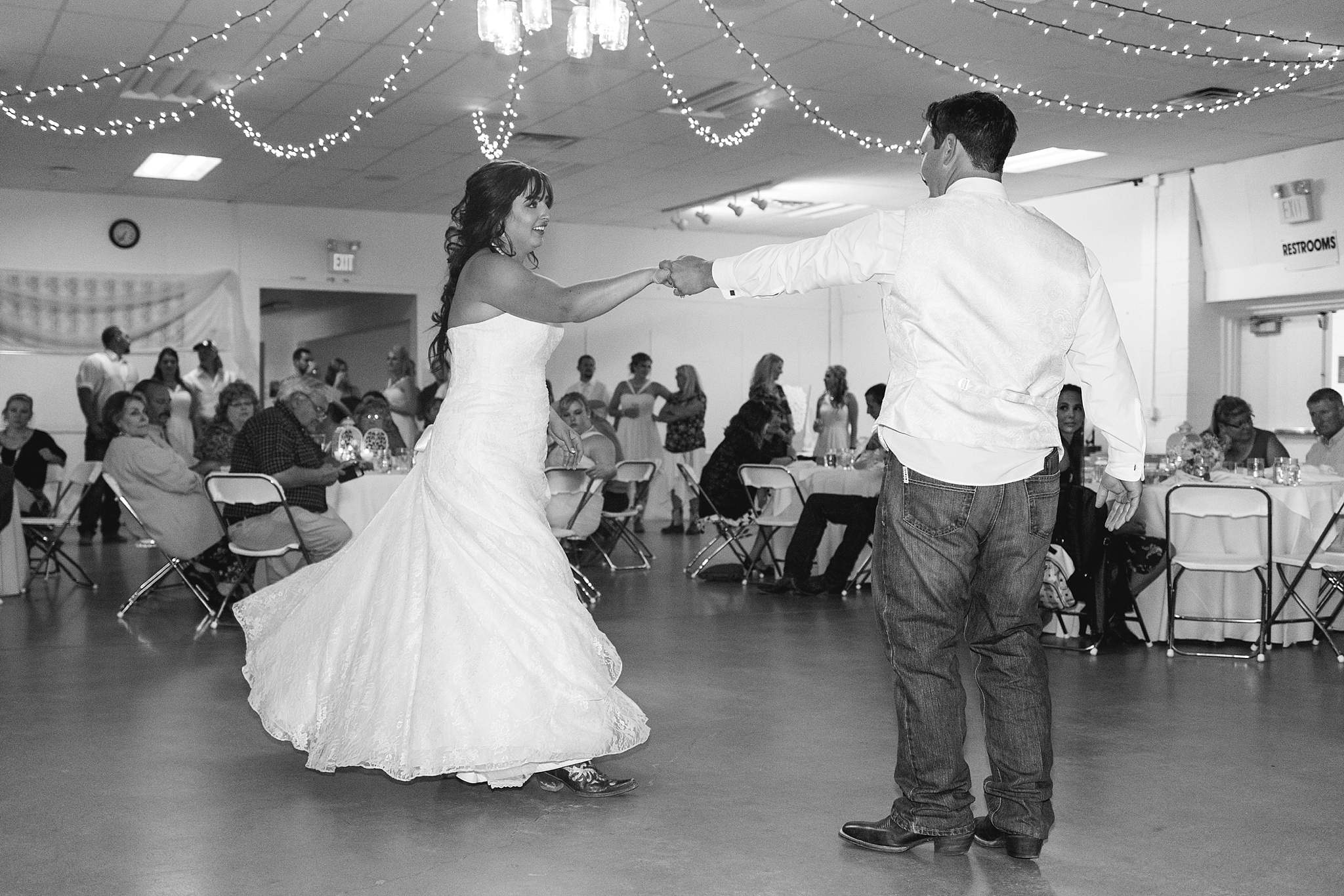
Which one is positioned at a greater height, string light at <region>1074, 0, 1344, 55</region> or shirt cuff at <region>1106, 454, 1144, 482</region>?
string light at <region>1074, 0, 1344, 55</region>

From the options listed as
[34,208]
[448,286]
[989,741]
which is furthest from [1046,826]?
[34,208]

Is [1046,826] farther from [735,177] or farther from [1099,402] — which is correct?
[735,177]

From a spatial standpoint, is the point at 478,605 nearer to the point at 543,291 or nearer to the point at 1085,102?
the point at 543,291

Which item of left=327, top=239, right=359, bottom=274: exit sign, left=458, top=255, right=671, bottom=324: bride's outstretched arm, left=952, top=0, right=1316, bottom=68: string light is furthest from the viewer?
left=327, top=239, right=359, bottom=274: exit sign

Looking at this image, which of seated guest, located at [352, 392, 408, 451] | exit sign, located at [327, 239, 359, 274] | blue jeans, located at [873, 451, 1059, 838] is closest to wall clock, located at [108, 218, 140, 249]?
exit sign, located at [327, 239, 359, 274]

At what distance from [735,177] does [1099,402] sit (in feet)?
30.1

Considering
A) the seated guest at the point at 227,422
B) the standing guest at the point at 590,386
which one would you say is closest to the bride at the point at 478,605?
the seated guest at the point at 227,422

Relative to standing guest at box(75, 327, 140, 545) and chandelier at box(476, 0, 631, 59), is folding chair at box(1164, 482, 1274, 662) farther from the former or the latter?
standing guest at box(75, 327, 140, 545)

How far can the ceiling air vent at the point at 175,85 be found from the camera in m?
8.39

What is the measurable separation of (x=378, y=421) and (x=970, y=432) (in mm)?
5554

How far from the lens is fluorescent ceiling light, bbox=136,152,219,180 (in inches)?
431

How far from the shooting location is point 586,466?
806cm

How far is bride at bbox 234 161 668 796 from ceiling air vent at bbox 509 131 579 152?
21.5ft

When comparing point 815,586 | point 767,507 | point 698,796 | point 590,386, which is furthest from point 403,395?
point 698,796
